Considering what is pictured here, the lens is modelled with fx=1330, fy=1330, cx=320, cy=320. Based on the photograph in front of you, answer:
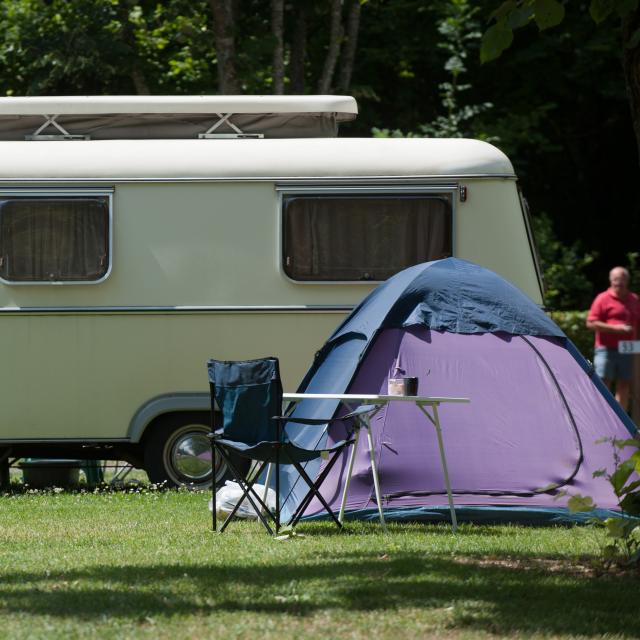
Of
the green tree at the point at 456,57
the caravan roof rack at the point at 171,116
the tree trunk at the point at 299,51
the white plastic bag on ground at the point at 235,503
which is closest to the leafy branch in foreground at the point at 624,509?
the white plastic bag on ground at the point at 235,503

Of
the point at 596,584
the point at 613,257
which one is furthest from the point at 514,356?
the point at 613,257

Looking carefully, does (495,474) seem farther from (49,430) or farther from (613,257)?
(613,257)

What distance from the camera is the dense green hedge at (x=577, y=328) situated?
16812mm

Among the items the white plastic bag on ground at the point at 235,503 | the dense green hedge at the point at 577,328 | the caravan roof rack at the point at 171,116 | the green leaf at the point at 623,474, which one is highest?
the caravan roof rack at the point at 171,116

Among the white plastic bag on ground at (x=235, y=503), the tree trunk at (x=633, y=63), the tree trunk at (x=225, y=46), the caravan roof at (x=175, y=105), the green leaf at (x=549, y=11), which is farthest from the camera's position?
the tree trunk at (x=225, y=46)

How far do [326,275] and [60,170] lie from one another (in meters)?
2.18

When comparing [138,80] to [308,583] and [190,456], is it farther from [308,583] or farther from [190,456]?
[308,583]

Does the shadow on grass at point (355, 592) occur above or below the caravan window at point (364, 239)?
below

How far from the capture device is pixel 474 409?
28.0 feet

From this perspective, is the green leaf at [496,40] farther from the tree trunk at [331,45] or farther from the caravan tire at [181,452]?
the tree trunk at [331,45]

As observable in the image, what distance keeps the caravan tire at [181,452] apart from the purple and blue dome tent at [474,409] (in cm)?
161

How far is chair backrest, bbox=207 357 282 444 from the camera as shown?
788cm

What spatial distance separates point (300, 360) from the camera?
33.2ft

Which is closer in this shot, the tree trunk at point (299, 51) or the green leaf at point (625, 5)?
the green leaf at point (625, 5)
